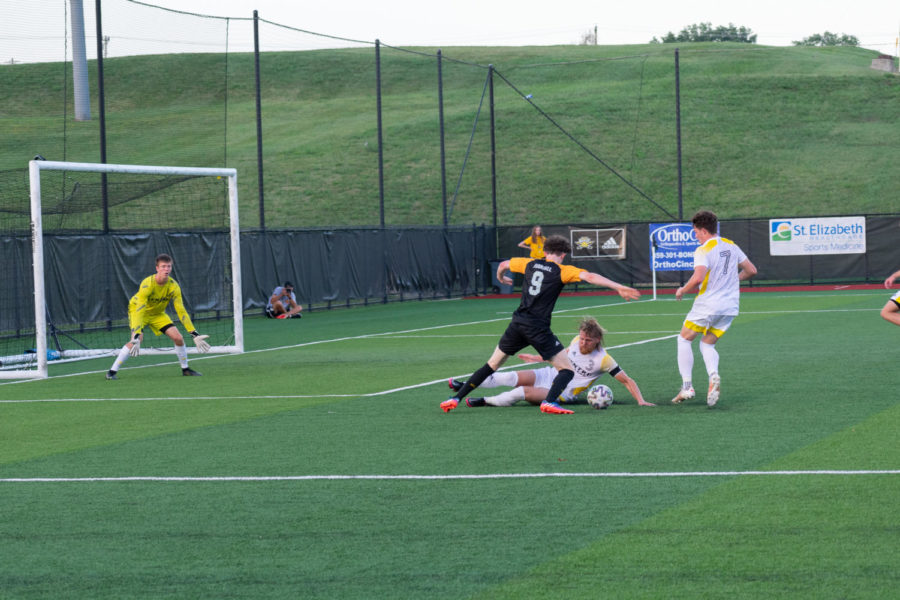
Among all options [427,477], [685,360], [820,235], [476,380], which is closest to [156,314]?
[476,380]

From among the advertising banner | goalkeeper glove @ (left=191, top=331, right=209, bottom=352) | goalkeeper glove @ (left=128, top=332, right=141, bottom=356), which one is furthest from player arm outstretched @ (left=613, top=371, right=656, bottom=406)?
the advertising banner

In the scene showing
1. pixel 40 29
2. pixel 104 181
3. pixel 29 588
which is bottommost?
pixel 29 588

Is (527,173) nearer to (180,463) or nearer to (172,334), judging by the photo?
(172,334)

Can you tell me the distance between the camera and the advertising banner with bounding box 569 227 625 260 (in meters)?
38.8

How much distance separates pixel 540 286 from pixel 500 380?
1.21 metres

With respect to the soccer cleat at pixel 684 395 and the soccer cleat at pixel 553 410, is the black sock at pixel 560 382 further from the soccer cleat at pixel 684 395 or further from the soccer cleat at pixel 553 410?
the soccer cleat at pixel 684 395

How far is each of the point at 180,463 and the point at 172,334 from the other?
279 inches

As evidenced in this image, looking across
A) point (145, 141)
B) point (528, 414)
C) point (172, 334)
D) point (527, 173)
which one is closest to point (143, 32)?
point (145, 141)

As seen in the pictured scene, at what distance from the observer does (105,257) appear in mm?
24781

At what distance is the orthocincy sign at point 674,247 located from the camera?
3669 cm

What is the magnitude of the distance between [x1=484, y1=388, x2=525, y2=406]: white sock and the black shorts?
681mm

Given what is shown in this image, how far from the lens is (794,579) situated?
5758 mm

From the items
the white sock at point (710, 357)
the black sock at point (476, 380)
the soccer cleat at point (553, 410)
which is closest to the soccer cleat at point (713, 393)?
the white sock at point (710, 357)

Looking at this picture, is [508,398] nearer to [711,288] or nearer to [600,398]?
[600,398]
